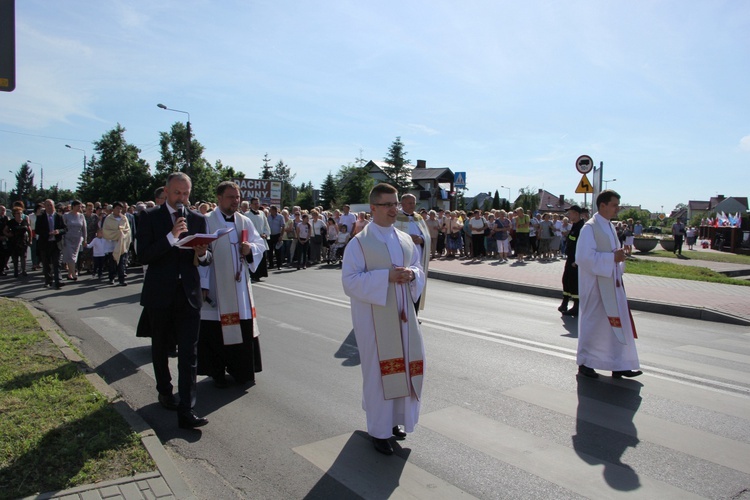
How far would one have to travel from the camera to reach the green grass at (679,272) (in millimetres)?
15261

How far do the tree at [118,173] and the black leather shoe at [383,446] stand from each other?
6822 cm

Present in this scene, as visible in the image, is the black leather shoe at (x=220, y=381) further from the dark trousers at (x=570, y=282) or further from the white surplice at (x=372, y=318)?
the dark trousers at (x=570, y=282)

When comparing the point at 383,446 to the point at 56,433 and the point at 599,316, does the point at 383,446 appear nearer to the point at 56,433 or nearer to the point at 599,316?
the point at 56,433

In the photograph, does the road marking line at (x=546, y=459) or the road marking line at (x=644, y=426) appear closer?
the road marking line at (x=546, y=459)

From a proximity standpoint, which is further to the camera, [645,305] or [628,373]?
[645,305]

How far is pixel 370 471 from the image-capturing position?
3.78 metres

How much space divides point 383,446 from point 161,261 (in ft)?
7.60

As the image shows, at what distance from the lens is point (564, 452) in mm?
4121

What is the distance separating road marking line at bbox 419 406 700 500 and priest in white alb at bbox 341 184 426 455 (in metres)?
0.63

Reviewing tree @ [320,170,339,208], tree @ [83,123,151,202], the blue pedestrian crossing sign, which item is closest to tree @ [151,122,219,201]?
tree @ [83,123,151,202]

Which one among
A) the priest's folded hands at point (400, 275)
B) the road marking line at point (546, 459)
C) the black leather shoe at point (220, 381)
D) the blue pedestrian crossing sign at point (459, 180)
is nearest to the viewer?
the road marking line at point (546, 459)

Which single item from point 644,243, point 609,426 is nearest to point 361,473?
point 609,426

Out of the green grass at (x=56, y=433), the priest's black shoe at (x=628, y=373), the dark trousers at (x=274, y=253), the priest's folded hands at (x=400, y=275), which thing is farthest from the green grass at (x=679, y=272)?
the green grass at (x=56, y=433)

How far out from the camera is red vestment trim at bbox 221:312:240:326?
18.0 feet
